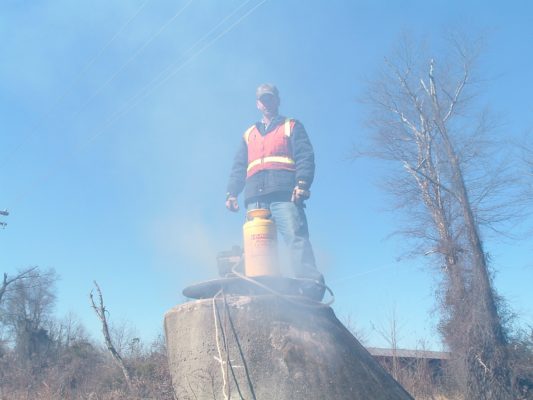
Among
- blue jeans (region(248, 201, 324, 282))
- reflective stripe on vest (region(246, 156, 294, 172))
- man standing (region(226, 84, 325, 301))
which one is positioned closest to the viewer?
blue jeans (region(248, 201, 324, 282))

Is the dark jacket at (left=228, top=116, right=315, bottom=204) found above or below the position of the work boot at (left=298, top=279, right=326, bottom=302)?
above

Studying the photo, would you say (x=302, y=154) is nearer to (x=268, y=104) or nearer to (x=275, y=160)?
(x=275, y=160)

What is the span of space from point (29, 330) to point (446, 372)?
21343 mm

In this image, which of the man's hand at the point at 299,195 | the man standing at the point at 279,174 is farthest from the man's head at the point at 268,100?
the man's hand at the point at 299,195

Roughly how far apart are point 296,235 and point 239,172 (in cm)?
110

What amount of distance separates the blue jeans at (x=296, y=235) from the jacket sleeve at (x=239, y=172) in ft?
1.62

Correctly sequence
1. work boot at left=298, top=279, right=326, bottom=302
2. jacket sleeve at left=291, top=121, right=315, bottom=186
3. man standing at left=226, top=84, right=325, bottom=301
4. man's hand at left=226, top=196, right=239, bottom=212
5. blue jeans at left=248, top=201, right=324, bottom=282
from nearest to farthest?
work boot at left=298, top=279, right=326, bottom=302 < blue jeans at left=248, top=201, right=324, bottom=282 < man standing at left=226, top=84, right=325, bottom=301 < jacket sleeve at left=291, top=121, right=315, bottom=186 < man's hand at left=226, top=196, right=239, bottom=212

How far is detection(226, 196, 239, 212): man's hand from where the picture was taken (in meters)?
5.15

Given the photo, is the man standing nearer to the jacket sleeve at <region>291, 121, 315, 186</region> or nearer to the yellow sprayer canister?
the jacket sleeve at <region>291, 121, 315, 186</region>

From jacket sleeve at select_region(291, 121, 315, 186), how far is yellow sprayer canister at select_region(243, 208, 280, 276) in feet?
2.57

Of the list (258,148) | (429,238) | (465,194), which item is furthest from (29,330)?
(258,148)

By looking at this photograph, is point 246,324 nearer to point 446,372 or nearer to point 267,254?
point 267,254

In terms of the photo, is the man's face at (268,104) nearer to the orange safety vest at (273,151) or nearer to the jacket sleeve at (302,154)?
the orange safety vest at (273,151)

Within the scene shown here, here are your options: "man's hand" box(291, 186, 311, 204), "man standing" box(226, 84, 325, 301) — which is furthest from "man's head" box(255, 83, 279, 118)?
"man's hand" box(291, 186, 311, 204)
